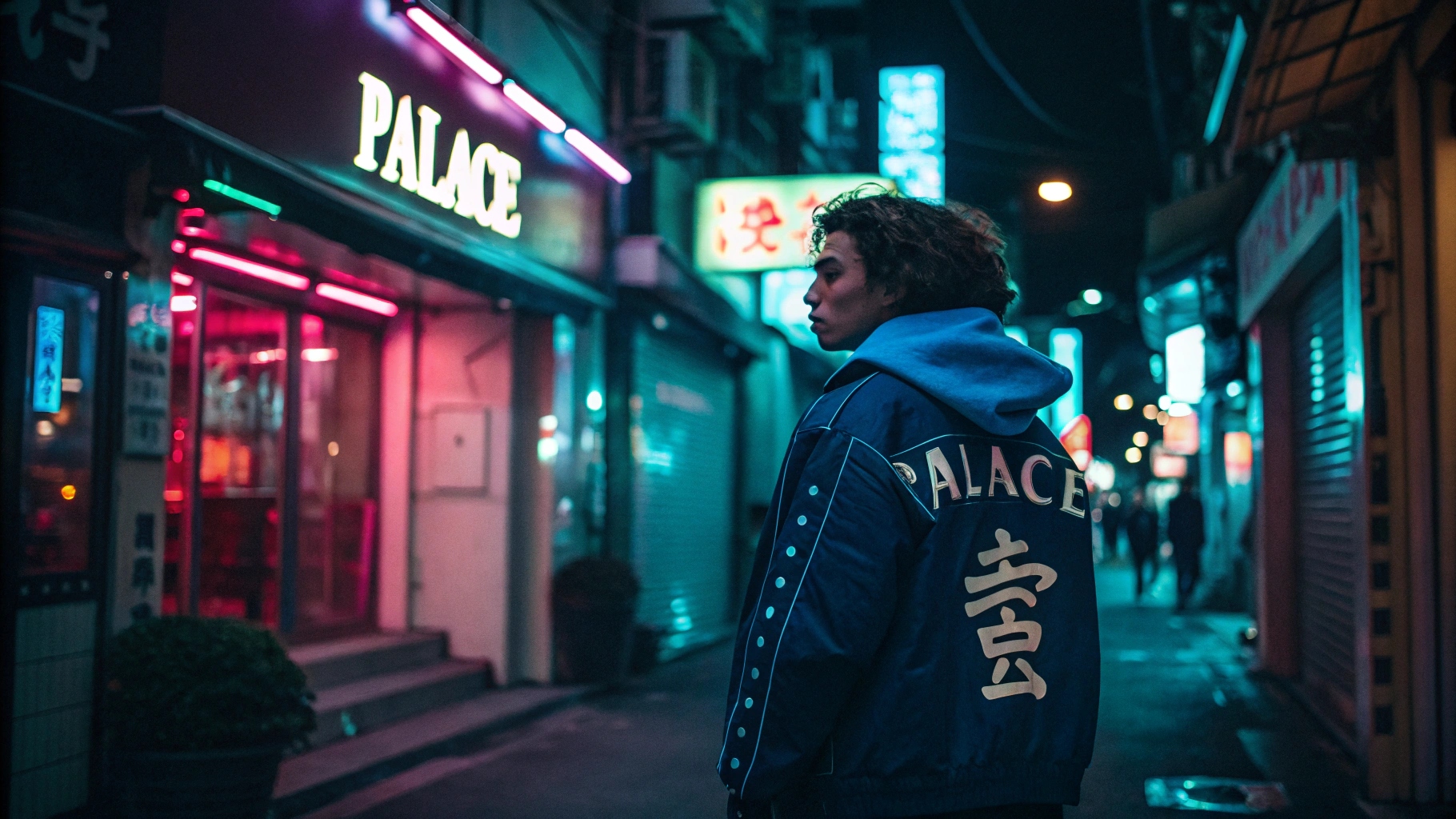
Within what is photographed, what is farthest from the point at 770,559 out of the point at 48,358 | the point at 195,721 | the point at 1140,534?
the point at 1140,534

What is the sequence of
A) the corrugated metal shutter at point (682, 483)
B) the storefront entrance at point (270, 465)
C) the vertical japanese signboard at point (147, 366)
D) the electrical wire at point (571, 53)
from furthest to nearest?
the corrugated metal shutter at point (682, 483), the electrical wire at point (571, 53), the storefront entrance at point (270, 465), the vertical japanese signboard at point (147, 366)

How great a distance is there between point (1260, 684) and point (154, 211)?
9.71 meters

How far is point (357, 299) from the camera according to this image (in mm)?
9477

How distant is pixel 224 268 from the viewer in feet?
26.5

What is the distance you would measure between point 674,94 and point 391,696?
6.19 meters

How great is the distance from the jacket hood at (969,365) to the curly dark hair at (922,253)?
5 cm

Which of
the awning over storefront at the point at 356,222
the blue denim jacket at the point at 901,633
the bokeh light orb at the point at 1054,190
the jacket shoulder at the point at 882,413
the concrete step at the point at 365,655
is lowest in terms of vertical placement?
the concrete step at the point at 365,655

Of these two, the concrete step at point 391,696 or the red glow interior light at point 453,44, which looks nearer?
the concrete step at point 391,696

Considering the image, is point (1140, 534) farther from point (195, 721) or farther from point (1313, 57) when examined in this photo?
point (195, 721)

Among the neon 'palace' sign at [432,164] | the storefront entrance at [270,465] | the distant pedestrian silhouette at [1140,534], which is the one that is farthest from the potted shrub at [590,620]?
the distant pedestrian silhouette at [1140,534]

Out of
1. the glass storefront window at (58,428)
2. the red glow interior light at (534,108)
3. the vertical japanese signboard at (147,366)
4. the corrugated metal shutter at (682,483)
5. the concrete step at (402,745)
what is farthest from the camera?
the corrugated metal shutter at (682,483)

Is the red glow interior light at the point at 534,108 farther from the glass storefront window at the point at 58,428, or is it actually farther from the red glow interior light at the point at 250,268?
the glass storefront window at the point at 58,428

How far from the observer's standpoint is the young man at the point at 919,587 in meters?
1.94

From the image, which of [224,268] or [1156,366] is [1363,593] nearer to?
[224,268]
